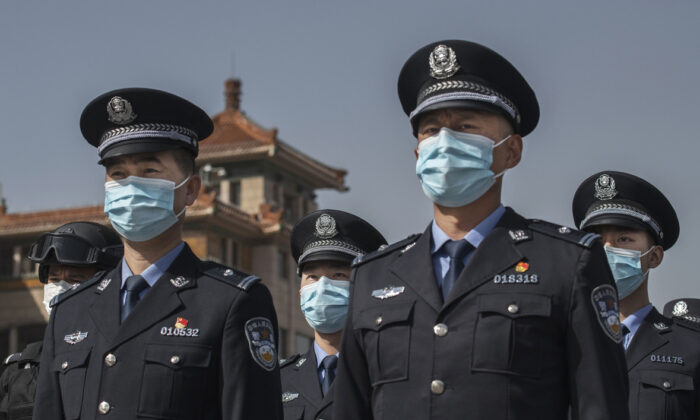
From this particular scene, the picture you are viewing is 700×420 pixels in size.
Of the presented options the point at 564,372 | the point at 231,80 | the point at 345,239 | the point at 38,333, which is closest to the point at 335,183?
the point at 231,80

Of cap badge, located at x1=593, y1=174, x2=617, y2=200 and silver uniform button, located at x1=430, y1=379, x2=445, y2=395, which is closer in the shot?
silver uniform button, located at x1=430, y1=379, x2=445, y2=395

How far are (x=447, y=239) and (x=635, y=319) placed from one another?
8.60 ft

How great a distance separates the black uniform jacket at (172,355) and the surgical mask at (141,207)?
18cm

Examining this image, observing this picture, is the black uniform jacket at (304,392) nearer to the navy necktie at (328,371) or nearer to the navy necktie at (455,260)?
the navy necktie at (328,371)

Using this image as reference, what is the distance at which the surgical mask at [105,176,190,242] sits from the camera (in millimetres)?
5324

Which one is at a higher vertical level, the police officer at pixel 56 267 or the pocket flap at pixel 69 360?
the police officer at pixel 56 267

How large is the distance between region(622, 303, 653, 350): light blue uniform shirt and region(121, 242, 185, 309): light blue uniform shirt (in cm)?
260

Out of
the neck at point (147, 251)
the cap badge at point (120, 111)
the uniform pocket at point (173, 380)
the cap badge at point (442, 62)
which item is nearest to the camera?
the cap badge at point (442, 62)

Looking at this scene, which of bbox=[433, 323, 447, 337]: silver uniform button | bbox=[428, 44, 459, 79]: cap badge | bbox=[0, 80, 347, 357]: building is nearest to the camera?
bbox=[433, 323, 447, 337]: silver uniform button

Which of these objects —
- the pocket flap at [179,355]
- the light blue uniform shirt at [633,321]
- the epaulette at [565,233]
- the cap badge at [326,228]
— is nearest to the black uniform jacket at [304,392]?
the cap badge at [326,228]

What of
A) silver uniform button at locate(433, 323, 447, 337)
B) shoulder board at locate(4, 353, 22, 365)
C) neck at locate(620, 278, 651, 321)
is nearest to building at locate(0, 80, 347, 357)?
shoulder board at locate(4, 353, 22, 365)

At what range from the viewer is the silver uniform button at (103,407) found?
5059 mm

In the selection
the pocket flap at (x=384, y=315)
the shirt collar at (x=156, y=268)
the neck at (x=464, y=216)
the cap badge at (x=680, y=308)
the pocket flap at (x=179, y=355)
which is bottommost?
the pocket flap at (x=179, y=355)

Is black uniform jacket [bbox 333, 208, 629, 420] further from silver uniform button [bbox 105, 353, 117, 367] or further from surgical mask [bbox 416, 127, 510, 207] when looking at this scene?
silver uniform button [bbox 105, 353, 117, 367]
